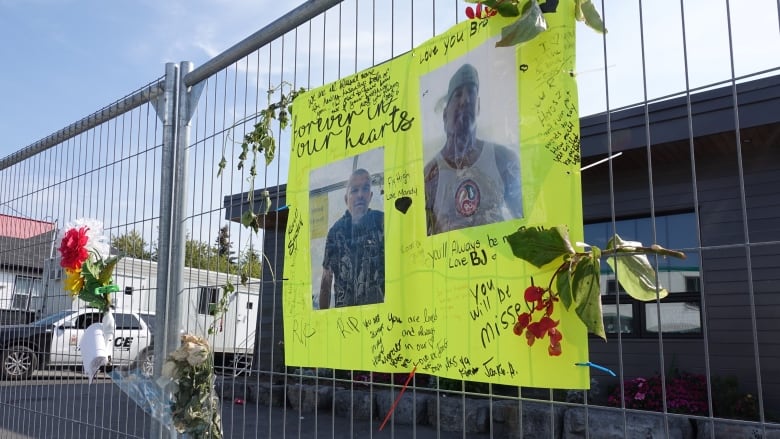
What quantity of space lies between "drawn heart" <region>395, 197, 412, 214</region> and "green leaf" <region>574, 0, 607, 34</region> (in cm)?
81

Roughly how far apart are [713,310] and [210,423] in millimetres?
5947

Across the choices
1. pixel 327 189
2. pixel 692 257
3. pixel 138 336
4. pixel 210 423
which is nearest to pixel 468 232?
pixel 327 189

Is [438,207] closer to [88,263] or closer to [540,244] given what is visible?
[540,244]

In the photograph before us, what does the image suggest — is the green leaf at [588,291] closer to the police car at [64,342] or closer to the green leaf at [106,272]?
the police car at [64,342]

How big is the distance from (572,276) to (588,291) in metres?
0.06

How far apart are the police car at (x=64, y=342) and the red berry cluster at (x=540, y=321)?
7.66ft

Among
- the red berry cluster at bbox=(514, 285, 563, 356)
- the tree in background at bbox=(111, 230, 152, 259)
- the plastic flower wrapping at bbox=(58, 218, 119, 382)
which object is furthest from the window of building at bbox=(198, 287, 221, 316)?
the red berry cluster at bbox=(514, 285, 563, 356)

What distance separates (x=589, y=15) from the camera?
182 centimetres

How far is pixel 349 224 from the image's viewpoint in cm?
252

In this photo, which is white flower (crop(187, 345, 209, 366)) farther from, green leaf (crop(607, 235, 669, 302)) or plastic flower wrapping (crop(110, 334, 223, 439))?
green leaf (crop(607, 235, 669, 302))

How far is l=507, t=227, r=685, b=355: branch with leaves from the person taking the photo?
5.45 feet

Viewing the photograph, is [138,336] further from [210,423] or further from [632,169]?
[632,169]

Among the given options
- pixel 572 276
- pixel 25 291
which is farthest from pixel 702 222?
pixel 25 291

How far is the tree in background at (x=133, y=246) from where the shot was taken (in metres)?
3.74
